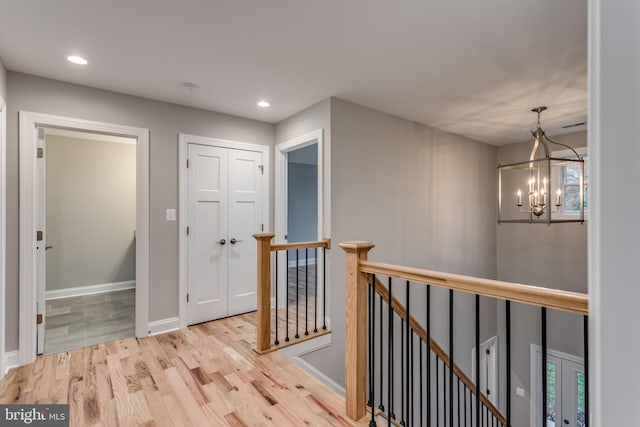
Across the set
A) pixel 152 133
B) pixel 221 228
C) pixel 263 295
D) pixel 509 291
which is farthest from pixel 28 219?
pixel 509 291

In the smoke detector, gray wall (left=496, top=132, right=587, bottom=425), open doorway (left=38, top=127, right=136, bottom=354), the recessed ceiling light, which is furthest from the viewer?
gray wall (left=496, top=132, right=587, bottom=425)

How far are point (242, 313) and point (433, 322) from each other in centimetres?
255

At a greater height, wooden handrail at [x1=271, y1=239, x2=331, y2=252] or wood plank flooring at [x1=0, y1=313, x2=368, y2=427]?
wooden handrail at [x1=271, y1=239, x2=331, y2=252]

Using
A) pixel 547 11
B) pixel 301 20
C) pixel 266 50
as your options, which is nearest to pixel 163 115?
pixel 266 50

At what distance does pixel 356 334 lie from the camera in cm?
182

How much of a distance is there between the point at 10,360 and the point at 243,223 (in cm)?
223

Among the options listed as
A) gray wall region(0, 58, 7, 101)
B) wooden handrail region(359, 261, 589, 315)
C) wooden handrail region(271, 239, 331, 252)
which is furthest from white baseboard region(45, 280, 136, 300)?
wooden handrail region(359, 261, 589, 315)

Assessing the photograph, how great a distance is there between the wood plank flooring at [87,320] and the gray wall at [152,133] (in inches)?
19.1

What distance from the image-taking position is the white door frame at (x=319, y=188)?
305 cm

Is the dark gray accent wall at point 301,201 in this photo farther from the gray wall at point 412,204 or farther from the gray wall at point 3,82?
the gray wall at point 3,82

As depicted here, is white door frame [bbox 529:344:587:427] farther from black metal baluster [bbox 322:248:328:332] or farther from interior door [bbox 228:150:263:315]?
interior door [bbox 228:150:263:315]

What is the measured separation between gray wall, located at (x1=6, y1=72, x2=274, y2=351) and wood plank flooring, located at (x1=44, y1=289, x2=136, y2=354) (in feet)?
1.59
